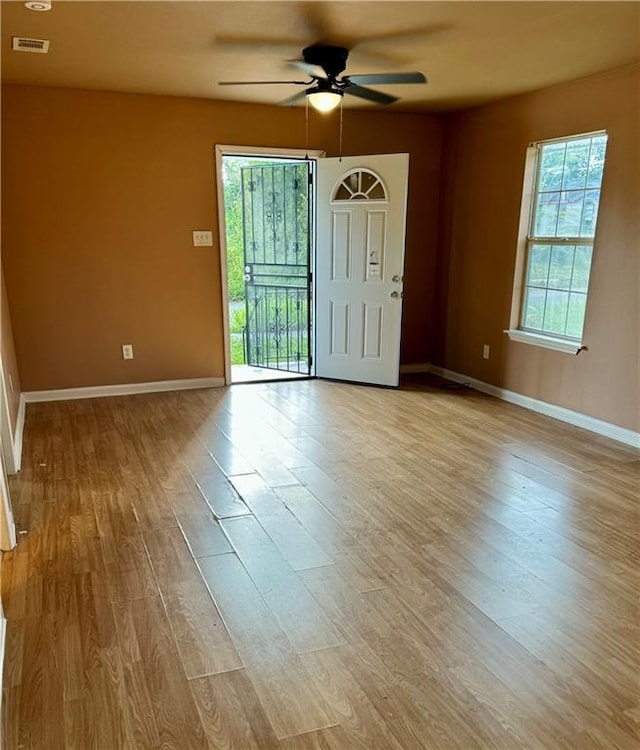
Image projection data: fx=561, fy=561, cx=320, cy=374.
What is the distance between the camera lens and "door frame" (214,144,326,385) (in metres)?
4.75

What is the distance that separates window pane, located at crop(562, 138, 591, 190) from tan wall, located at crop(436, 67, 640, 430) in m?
0.12

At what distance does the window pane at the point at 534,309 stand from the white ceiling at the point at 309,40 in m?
1.53

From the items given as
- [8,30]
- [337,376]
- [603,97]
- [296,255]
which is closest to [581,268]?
[603,97]

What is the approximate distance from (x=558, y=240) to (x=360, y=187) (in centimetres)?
173

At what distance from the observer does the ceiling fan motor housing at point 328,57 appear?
318cm

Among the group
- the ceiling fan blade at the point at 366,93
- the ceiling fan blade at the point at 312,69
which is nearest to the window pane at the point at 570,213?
the ceiling fan blade at the point at 366,93

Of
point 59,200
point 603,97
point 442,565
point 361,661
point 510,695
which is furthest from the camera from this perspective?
point 59,200

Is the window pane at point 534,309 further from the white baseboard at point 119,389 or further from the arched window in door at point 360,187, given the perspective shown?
the white baseboard at point 119,389

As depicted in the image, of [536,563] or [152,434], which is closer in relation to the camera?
[536,563]

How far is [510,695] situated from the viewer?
1.70 m

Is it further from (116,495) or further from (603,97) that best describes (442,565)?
(603,97)

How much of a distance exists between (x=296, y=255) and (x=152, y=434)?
8.29 ft

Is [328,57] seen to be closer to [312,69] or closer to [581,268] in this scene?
[312,69]

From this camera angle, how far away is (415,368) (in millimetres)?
5836
